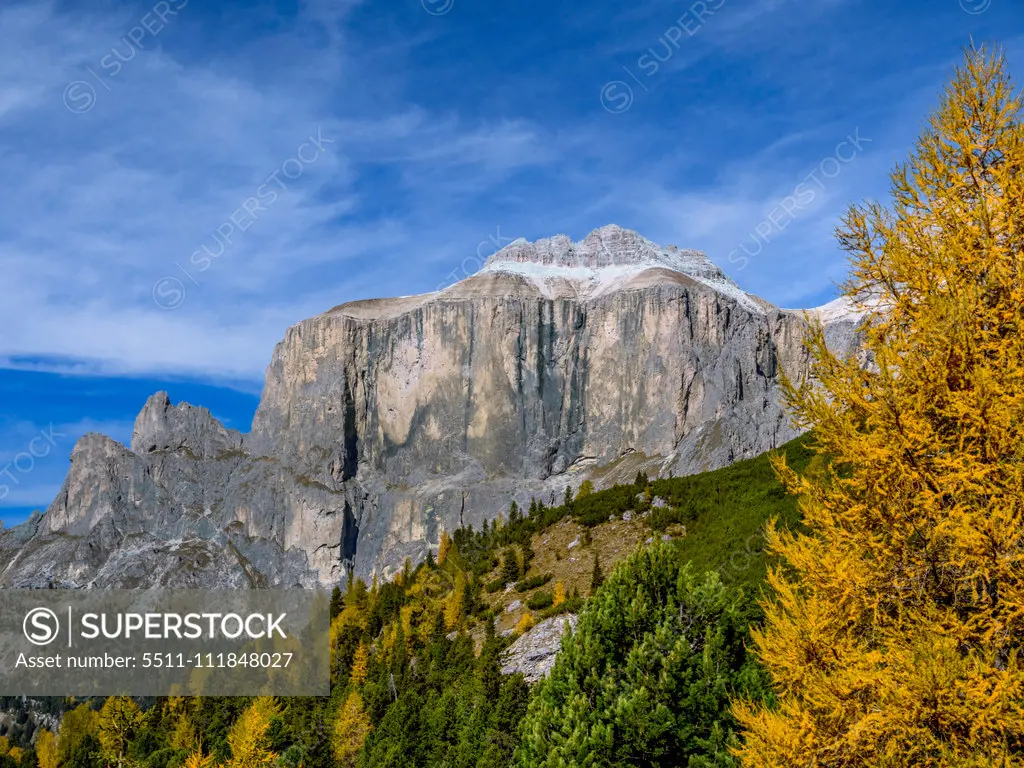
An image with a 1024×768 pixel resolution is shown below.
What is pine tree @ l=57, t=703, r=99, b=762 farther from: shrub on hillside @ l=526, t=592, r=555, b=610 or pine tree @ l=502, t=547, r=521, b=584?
shrub on hillside @ l=526, t=592, r=555, b=610

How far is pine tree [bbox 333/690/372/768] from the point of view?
4534cm

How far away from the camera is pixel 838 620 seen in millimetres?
11383

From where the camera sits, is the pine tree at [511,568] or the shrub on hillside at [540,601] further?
the pine tree at [511,568]

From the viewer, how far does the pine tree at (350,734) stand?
4534cm

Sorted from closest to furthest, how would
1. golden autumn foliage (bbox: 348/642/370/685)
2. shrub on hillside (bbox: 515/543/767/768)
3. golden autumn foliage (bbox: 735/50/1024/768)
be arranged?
1. golden autumn foliage (bbox: 735/50/1024/768)
2. shrub on hillside (bbox: 515/543/767/768)
3. golden autumn foliage (bbox: 348/642/370/685)

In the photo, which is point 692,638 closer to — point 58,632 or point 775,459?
point 775,459

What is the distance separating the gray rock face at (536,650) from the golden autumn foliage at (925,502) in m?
23.6

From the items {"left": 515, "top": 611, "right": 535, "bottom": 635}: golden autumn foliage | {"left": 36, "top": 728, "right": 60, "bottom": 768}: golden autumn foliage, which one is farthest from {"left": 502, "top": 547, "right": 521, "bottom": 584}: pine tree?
{"left": 36, "top": 728, "right": 60, "bottom": 768}: golden autumn foliage

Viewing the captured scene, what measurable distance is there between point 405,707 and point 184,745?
27816mm

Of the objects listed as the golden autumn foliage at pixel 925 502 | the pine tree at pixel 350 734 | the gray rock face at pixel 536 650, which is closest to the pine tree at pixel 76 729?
the pine tree at pixel 350 734

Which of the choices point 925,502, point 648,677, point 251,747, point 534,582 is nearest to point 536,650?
point 534,582

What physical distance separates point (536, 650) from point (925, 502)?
2693 cm

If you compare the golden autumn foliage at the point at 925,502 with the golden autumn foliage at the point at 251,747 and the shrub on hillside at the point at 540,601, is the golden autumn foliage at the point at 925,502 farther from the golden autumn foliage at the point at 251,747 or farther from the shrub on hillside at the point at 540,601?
the golden autumn foliage at the point at 251,747

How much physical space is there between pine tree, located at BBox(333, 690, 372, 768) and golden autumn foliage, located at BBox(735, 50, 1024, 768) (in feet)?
125
